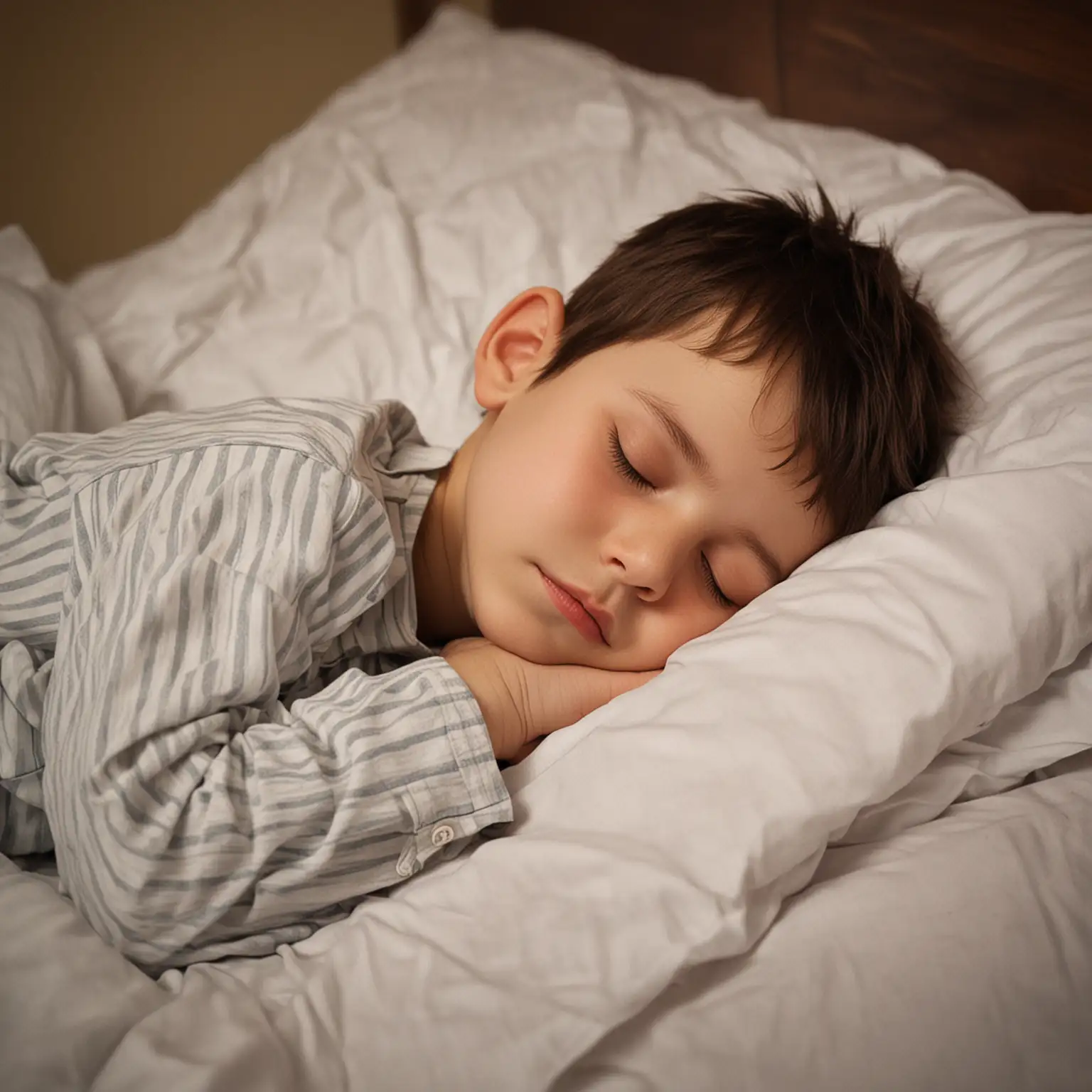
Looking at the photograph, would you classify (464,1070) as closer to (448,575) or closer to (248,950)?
(248,950)

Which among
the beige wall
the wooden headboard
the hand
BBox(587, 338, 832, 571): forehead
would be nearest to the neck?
the hand

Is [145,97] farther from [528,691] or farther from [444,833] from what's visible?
[444,833]

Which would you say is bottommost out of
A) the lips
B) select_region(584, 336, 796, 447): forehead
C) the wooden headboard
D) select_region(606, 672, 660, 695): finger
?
select_region(606, 672, 660, 695): finger

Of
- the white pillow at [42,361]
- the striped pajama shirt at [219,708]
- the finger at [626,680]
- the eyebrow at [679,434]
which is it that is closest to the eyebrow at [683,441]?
the eyebrow at [679,434]

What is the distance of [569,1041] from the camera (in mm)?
653

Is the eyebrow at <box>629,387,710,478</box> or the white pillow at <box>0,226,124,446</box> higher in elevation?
the eyebrow at <box>629,387,710,478</box>

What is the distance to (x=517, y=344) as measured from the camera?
115cm

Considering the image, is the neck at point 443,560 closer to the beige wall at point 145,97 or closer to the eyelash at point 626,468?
the eyelash at point 626,468

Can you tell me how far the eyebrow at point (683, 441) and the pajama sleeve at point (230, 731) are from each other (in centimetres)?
26

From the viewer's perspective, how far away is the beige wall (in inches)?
72.2

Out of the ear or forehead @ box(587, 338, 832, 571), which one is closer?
forehead @ box(587, 338, 832, 571)

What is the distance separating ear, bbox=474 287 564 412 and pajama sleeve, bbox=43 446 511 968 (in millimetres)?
274

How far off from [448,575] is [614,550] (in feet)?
0.79

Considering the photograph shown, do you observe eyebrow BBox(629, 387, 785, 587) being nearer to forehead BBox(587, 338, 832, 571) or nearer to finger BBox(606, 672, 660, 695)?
forehead BBox(587, 338, 832, 571)
